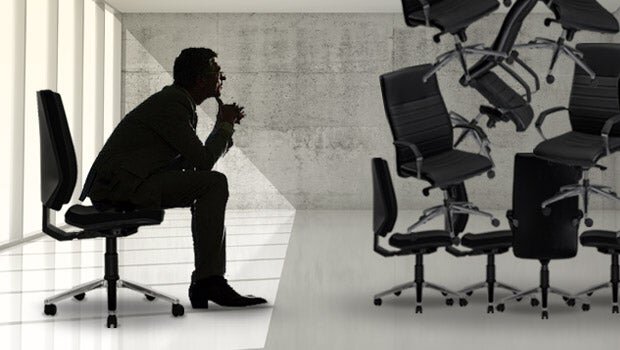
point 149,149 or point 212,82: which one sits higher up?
point 212,82

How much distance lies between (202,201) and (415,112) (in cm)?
163

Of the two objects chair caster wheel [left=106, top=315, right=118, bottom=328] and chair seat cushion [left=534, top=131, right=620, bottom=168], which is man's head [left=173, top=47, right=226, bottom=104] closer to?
chair caster wheel [left=106, top=315, right=118, bottom=328]

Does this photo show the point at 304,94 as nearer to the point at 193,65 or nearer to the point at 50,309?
the point at 193,65

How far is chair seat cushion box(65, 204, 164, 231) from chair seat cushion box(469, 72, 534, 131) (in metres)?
1.80

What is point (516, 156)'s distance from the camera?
5.59 metres

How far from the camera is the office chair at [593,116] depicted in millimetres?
5691

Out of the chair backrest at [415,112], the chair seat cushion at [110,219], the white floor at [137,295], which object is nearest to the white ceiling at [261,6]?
the white floor at [137,295]

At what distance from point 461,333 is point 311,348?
843mm

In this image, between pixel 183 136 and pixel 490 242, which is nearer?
pixel 183 136

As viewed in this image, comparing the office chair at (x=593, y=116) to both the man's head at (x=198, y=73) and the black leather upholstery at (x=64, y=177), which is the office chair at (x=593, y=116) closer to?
the man's head at (x=198, y=73)

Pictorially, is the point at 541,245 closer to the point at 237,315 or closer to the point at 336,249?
the point at 237,315

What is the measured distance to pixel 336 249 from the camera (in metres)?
9.45

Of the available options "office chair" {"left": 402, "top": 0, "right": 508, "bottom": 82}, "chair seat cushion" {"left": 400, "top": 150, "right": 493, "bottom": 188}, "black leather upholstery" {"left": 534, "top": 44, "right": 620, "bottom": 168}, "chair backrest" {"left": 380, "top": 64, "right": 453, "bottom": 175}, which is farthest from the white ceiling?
"office chair" {"left": 402, "top": 0, "right": 508, "bottom": 82}

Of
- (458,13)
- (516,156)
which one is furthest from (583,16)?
(516,156)
